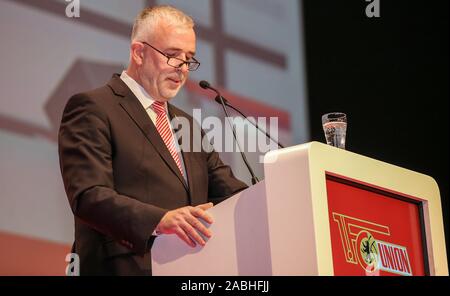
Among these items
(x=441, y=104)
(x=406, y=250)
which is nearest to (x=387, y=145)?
(x=441, y=104)

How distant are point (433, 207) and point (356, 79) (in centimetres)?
225

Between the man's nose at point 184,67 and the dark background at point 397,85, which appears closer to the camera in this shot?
the man's nose at point 184,67

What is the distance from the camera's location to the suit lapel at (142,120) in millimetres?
2215

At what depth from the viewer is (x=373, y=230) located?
5.63 ft

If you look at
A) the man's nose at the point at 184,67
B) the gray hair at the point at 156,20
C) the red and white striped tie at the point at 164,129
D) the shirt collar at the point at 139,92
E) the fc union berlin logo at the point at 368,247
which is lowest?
the fc union berlin logo at the point at 368,247

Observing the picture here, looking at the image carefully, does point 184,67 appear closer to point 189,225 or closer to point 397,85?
point 189,225

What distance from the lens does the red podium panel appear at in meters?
1.63
